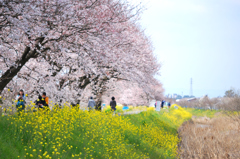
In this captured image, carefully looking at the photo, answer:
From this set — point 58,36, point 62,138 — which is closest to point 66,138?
point 62,138

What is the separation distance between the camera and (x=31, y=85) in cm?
1322

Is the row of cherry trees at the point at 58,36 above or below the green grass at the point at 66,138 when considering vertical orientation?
above

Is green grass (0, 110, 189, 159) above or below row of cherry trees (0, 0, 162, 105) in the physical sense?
below

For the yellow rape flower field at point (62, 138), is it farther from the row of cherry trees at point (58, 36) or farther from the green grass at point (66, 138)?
the row of cherry trees at point (58, 36)

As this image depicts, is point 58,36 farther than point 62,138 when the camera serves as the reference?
Yes

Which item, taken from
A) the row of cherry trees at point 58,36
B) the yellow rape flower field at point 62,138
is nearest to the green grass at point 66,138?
the yellow rape flower field at point 62,138

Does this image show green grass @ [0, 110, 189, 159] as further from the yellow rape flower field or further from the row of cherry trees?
the row of cherry trees

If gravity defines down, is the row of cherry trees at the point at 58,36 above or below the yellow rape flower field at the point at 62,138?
above

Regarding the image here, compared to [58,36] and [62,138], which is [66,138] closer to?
[62,138]

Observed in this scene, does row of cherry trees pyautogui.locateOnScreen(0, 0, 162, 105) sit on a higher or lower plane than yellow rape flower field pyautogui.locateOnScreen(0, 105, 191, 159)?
higher

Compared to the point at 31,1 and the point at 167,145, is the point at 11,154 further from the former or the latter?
the point at 167,145

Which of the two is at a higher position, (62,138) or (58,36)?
(58,36)

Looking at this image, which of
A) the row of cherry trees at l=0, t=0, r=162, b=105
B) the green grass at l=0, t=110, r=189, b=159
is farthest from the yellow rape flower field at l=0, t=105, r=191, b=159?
the row of cherry trees at l=0, t=0, r=162, b=105

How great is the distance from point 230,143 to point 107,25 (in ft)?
33.5
